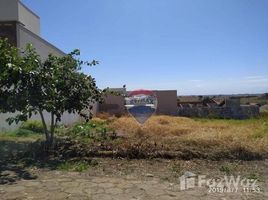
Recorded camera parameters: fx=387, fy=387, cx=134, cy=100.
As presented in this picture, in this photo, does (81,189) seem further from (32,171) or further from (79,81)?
(79,81)

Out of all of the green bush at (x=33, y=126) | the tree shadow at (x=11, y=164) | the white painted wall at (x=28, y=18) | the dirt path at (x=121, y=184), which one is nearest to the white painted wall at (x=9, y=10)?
the white painted wall at (x=28, y=18)

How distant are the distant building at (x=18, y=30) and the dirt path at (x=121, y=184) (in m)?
12.3

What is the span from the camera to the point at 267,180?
23.2ft

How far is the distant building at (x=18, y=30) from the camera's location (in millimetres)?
18859

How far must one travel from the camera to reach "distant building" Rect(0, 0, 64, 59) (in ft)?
61.9

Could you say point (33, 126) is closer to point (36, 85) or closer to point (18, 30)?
point (36, 85)

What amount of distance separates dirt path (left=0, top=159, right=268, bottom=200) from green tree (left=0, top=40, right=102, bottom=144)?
2.04 meters

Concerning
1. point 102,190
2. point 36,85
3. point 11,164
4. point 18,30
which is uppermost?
point 18,30

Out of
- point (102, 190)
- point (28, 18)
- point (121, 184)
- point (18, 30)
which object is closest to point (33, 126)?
point (18, 30)

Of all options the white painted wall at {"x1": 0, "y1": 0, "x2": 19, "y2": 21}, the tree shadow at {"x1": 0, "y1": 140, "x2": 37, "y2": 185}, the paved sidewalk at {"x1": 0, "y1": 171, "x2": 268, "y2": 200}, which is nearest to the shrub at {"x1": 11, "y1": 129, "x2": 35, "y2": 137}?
the tree shadow at {"x1": 0, "y1": 140, "x2": 37, "y2": 185}

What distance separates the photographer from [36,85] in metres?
9.45

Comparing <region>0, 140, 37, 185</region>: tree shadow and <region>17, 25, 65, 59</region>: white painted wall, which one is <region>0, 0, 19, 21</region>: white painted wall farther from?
<region>0, 140, 37, 185</region>: tree shadow

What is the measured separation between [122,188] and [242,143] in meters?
4.01

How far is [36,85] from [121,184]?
3.85 metres
